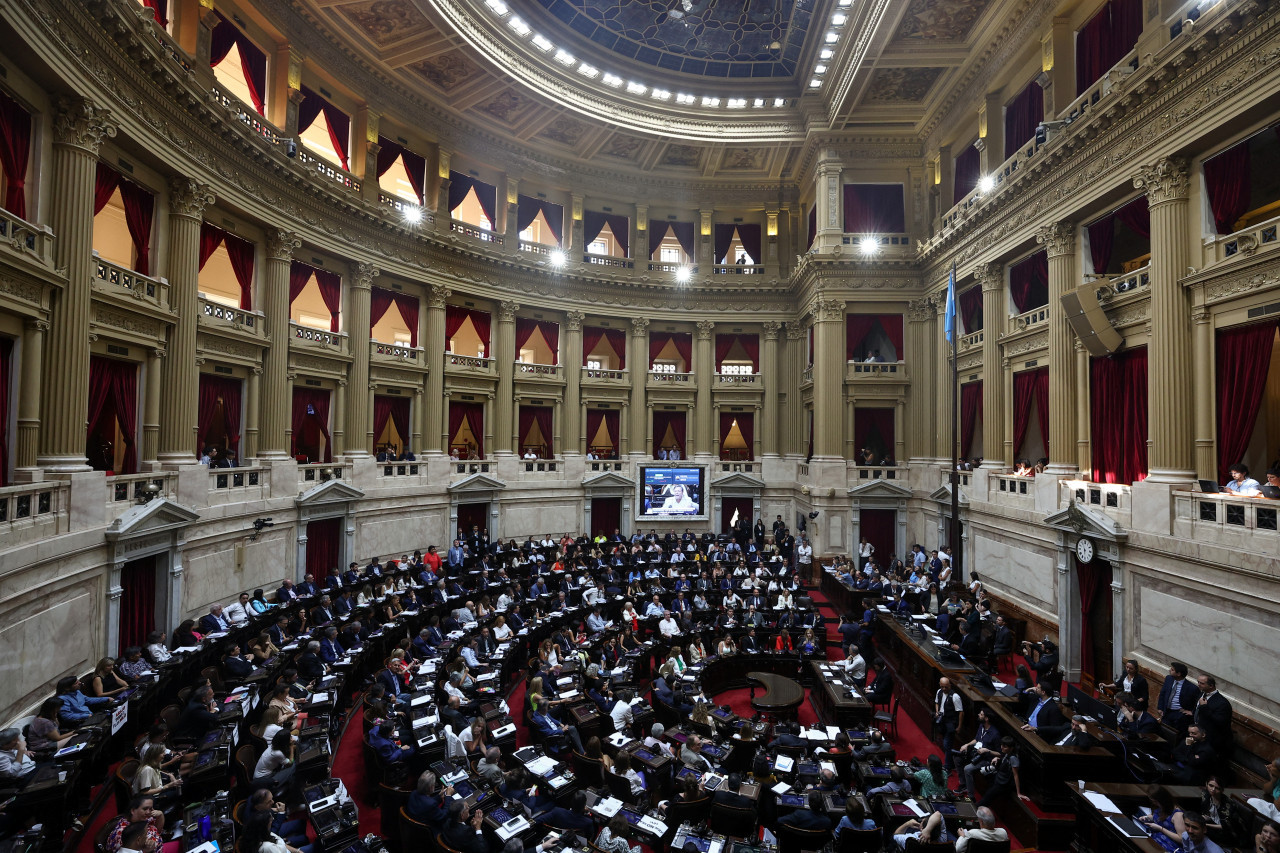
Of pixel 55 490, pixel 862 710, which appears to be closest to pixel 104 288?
pixel 55 490

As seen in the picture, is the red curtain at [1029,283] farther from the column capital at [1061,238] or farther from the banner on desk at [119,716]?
the banner on desk at [119,716]

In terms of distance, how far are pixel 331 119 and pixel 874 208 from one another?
59.0 ft

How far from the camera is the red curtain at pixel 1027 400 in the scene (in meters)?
15.5

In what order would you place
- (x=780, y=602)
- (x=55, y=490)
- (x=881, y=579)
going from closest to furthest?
(x=55, y=490) → (x=780, y=602) → (x=881, y=579)

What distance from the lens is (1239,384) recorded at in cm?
1041

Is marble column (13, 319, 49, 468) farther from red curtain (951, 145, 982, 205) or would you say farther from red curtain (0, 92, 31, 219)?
red curtain (951, 145, 982, 205)

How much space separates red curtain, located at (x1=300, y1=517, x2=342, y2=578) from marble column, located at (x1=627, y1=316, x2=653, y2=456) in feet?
38.0

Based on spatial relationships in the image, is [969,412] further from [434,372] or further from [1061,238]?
[434,372]

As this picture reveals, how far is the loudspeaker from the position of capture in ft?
42.5

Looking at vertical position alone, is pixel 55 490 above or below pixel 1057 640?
above

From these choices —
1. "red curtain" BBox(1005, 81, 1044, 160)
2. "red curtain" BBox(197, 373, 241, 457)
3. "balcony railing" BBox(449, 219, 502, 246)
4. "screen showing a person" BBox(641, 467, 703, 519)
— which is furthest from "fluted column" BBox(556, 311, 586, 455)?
"red curtain" BBox(1005, 81, 1044, 160)

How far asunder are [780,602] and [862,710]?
556cm

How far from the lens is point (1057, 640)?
13227 mm

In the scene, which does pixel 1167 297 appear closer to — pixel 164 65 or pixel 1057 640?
pixel 1057 640
